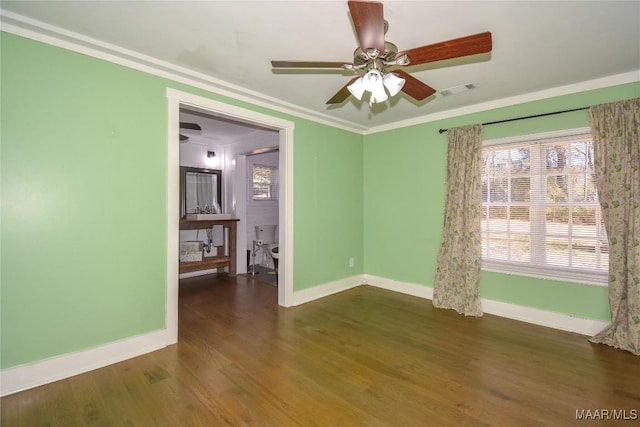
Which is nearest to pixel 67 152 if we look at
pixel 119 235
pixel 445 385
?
pixel 119 235

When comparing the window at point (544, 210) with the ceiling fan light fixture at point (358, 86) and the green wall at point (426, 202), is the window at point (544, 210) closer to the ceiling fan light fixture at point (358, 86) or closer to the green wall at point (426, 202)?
the green wall at point (426, 202)

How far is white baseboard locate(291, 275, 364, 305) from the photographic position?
12.6 ft

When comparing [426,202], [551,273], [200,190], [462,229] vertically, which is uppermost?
[200,190]

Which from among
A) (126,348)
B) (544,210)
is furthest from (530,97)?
(126,348)

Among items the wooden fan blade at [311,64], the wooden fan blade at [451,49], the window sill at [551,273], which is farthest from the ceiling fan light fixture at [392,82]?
the window sill at [551,273]

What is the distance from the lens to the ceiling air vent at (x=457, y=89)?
304 centimetres

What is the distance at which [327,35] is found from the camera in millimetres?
2145

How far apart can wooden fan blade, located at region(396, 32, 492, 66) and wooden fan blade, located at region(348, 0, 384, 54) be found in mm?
186

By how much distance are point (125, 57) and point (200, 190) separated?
3.25m

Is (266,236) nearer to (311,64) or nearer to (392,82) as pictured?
(311,64)

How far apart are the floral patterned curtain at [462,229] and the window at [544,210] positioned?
201 mm

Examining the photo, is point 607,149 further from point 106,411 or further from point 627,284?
point 106,411

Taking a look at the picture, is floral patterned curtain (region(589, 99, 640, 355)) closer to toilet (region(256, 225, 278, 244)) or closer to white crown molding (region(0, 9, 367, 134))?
white crown molding (region(0, 9, 367, 134))

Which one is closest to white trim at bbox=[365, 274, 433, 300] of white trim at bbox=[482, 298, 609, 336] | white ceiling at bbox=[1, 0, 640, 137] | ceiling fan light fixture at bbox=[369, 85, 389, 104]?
white trim at bbox=[482, 298, 609, 336]
